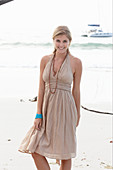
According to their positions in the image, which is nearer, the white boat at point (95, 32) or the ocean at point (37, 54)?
the ocean at point (37, 54)

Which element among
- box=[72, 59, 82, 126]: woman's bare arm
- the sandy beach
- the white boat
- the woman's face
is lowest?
the sandy beach

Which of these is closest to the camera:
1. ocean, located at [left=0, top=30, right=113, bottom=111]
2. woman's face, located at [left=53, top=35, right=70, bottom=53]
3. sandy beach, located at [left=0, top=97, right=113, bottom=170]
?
woman's face, located at [left=53, top=35, right=70, bottom=53]

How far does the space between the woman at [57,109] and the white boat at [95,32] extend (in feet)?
26.5

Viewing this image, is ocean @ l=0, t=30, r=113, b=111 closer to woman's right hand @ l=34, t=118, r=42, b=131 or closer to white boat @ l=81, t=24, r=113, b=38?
white boat @ l=81, t=24, r=113, b=38

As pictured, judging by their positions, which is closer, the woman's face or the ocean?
the woman's face

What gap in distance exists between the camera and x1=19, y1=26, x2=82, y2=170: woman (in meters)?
1.75

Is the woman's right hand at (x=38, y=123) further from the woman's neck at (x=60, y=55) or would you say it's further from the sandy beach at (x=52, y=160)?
the sandy beach at (x=52, y=160)

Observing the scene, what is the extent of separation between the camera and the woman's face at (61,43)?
173 centimetres

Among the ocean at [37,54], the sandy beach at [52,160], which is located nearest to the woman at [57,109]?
the sandy beach at [52,160]

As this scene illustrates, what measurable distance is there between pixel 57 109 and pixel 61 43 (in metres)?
0.37

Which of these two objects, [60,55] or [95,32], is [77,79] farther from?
[95,32]

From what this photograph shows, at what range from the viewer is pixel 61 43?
173 cm

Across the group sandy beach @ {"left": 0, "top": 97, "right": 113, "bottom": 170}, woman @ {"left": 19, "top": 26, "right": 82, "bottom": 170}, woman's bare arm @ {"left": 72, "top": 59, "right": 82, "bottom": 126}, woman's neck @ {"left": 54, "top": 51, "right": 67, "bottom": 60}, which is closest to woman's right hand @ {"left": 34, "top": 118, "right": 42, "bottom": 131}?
woman @ {"left": 19, "top": 26, "right": 82, "bottom": 170}

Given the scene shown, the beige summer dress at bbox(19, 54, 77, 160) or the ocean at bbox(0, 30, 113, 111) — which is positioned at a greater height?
the ocean at bbox(0, 30, 113, 111)
